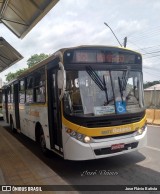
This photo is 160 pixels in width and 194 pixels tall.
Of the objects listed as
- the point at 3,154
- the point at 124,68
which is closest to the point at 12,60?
the point at 3,154

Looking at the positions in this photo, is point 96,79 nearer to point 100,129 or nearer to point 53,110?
point 100,129

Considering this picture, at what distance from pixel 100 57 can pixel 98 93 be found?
0.93m

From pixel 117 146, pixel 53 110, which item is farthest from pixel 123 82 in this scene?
pixel 53 110

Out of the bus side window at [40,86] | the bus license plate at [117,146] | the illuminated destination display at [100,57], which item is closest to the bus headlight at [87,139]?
the bus license plate at [117,146]

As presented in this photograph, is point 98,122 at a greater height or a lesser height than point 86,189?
greater

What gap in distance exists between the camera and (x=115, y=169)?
7047mm

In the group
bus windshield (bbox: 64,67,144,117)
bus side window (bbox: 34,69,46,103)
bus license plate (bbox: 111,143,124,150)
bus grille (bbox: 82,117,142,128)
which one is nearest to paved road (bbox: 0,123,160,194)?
bus license plate (bbox: 111,143,124,150)

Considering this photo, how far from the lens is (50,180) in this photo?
6062 mm

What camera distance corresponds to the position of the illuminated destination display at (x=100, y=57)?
675 cm

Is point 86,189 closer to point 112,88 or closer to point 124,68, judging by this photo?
point 112,88

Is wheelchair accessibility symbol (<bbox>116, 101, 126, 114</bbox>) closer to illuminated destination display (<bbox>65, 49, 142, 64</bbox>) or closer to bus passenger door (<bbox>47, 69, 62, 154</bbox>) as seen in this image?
illuminated destination display (<bbox>65, 49, 142, 64</bbox>)

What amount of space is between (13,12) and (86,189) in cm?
729

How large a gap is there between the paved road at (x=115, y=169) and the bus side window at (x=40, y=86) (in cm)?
176

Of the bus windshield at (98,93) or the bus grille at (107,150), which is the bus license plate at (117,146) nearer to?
the bus grille at (107,150)
